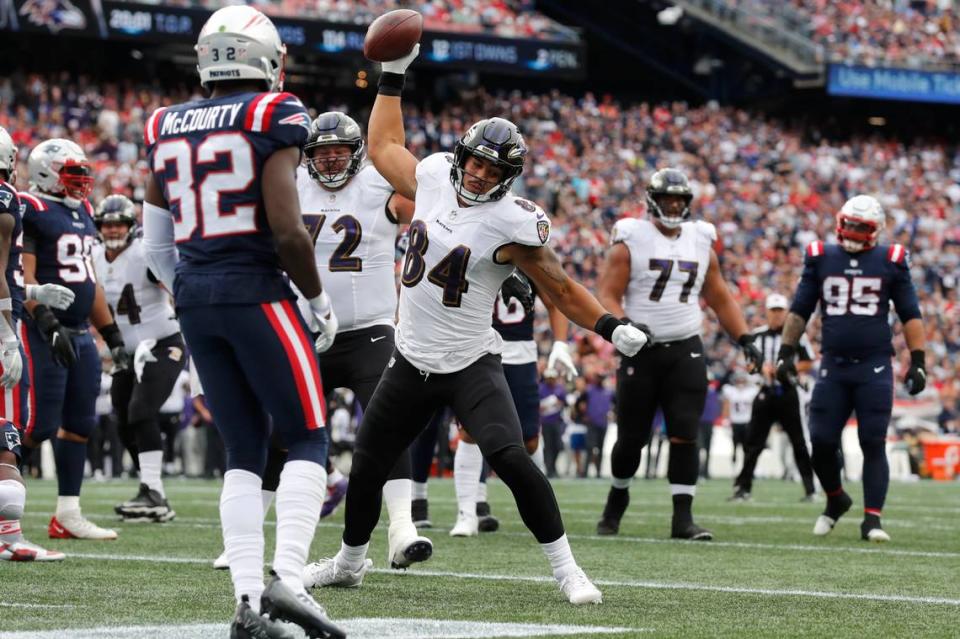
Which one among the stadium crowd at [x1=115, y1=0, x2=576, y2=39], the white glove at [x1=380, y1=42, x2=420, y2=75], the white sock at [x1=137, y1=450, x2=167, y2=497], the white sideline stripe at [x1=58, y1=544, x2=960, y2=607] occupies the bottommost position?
the white sock at [x1=137, y1=450, x2=167, y2=497]

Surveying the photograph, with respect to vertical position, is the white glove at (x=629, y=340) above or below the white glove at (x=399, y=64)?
below

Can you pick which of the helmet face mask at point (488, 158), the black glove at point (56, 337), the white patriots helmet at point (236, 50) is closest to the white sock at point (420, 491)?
the black glove at point (56, 337)

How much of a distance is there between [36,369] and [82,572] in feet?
5.10

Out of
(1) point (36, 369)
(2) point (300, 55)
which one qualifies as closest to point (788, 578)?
(1) point (36, 369)

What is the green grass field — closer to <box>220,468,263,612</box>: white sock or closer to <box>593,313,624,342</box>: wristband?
<box>220,468,263,612</box>: white sock

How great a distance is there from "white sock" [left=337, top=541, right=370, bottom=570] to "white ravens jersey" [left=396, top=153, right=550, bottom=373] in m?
0.75

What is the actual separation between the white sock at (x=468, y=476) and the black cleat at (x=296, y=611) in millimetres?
4399

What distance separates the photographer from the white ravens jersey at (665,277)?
8.48 meters

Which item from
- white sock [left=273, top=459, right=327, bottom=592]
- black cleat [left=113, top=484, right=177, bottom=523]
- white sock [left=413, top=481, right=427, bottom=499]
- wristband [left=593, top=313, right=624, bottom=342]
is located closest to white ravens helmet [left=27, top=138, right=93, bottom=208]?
black cleat [left=113, top=484, right=177, bottom=523]

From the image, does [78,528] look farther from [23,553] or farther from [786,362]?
[786,362]

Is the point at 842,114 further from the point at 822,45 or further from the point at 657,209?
the point at 657,209

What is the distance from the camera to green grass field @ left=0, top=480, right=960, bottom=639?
462 cm

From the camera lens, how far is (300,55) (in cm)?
2889

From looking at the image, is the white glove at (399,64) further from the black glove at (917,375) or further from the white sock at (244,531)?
the black glove at (917,375)
